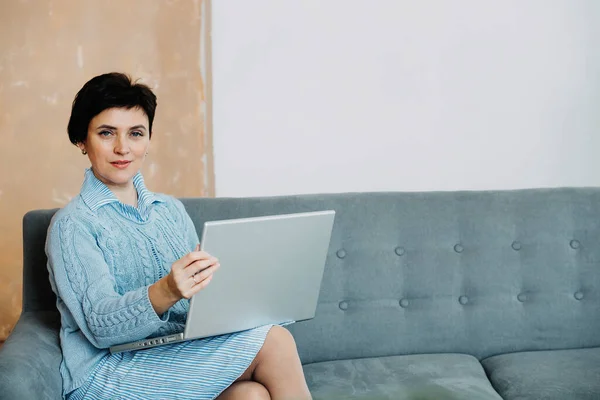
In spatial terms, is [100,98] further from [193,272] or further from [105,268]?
[193,272]

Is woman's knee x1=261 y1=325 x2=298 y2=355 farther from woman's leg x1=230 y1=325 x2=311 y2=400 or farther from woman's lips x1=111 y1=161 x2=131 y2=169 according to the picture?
woman's lips x1=111 y1=161 x2=131 y2=169

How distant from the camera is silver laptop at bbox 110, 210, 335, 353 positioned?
62.2 inches

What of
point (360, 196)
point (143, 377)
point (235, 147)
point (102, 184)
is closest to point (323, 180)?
point (235, 147)

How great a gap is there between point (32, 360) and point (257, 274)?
1.59 ft

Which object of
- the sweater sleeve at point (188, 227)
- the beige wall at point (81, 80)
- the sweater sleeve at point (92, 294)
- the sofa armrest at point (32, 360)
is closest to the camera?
the sofa armrest at point (32, 360)

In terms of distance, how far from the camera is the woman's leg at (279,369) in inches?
67.6

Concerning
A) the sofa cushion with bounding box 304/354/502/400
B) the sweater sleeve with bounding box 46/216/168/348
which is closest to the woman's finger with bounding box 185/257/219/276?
the sweater sleeve with bounding box 46/216/168/348

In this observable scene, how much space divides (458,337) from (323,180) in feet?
4.02

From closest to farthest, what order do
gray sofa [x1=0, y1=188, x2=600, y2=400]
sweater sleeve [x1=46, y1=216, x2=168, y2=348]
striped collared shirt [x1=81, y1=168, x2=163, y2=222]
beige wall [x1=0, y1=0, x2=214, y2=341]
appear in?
1. sweater sleeve [x1=46, y1=216, x2=168, y2=348]
2. striped collared shirt [x1=81, y1=168, x2=163, y2=222]
3. gray sofa [x1=0, y1=188, x2=600, y2=400]
4. beige wall [x1=0, y1=0, x2=214, y2=341]

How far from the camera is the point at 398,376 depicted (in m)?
2.05

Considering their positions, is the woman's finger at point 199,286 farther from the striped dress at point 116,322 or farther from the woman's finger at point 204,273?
the striped dress at point 116,322

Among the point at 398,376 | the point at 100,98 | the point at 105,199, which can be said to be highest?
the point at 100,98

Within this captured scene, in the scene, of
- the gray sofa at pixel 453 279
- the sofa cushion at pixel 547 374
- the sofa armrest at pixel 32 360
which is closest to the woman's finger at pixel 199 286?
the sofa armrest at pixel 32 360

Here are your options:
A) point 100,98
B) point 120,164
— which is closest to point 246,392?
point 120,164
